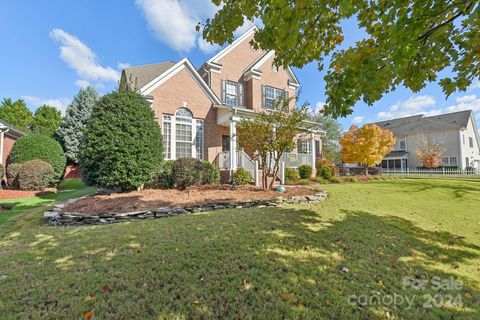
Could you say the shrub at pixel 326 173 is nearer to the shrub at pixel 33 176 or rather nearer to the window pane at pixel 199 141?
the window pane at pixel 199 141

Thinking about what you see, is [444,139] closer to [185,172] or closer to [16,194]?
[185,172]

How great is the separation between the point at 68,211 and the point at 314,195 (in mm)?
8431

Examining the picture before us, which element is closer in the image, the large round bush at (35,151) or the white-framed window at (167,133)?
the white-framed window at (167,133)

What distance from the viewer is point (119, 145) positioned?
29.3 ft

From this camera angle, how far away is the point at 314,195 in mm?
9008

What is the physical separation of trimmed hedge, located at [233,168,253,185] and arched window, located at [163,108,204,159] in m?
3.09

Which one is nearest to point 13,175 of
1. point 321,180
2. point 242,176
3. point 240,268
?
point 242,176

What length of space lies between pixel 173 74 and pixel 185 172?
662 centimetres

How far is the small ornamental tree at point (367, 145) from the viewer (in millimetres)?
24500

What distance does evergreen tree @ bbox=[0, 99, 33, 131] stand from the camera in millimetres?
34125

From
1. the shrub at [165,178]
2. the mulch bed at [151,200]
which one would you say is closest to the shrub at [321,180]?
the mulch bed at [151,200]

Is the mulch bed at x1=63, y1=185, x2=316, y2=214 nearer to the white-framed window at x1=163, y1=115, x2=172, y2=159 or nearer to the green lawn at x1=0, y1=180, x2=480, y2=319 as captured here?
the green lawn at x1=0, y1=180, x2=480, y2=319

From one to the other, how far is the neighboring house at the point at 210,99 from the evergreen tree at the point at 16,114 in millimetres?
30004

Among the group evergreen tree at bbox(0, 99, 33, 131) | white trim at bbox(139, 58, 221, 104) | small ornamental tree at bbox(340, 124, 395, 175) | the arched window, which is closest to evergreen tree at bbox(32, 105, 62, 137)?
evergreen tree at bbox(0, 99, 33, 131)
